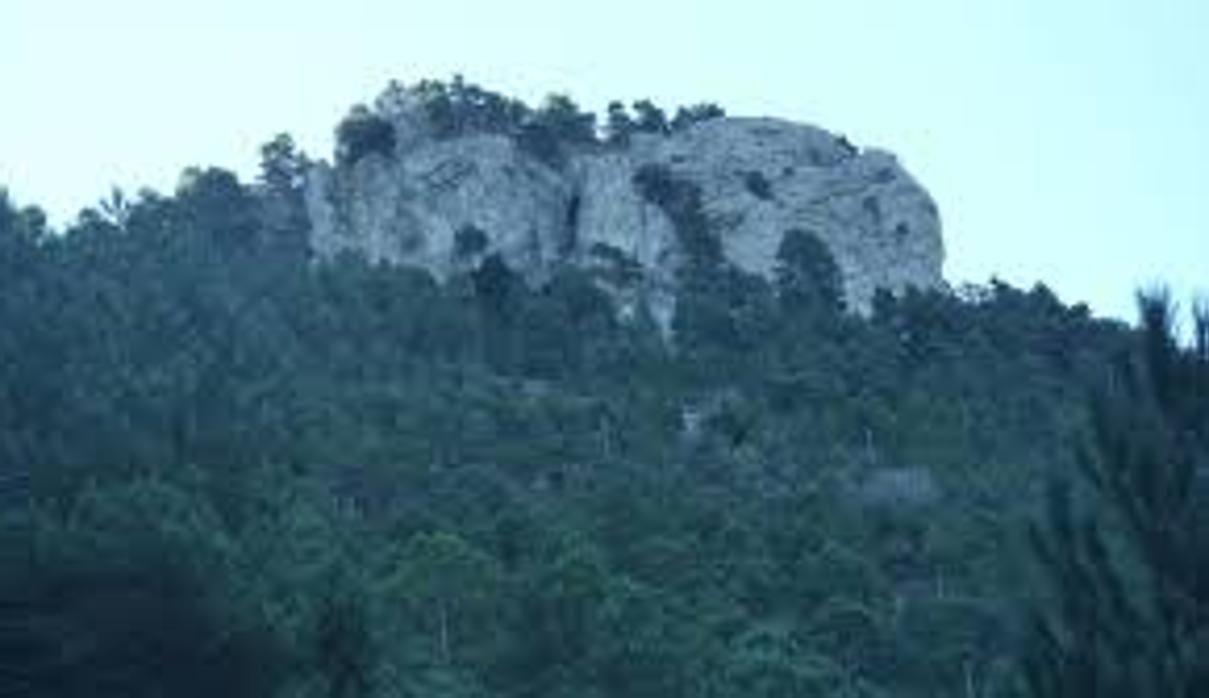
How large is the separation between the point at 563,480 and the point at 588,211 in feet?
128

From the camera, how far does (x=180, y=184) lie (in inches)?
4092

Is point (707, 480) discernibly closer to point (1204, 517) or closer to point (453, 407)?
point (453, 407)

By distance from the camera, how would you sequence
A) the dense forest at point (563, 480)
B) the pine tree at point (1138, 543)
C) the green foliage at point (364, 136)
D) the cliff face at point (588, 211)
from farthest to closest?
the green foliage at point (364, 136), the cliff face at point (588, 211), the dense forest at point (563, 480), the pine tree at point (1138, 543)

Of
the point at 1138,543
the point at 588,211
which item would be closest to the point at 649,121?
the point at 588,211

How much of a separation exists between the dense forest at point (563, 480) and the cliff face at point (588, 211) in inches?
80.2

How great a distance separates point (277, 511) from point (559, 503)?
33.3 feet

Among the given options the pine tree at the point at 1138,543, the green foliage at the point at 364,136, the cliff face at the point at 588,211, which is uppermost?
the green foliage at the point at 364,136

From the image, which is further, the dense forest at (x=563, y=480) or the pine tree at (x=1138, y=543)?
the dense forest at (x=563, y=480)

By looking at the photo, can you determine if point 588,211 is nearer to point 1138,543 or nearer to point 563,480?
point 563,480

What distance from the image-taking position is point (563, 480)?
6775 cm

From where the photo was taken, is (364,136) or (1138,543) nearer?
(1138,543)

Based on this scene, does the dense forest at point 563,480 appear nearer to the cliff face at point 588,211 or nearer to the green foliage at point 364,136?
the cliff face at point 588,211

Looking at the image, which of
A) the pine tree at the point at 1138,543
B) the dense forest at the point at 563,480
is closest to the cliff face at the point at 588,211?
the dense forest at the point at 563,480

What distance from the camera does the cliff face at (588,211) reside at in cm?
10356
